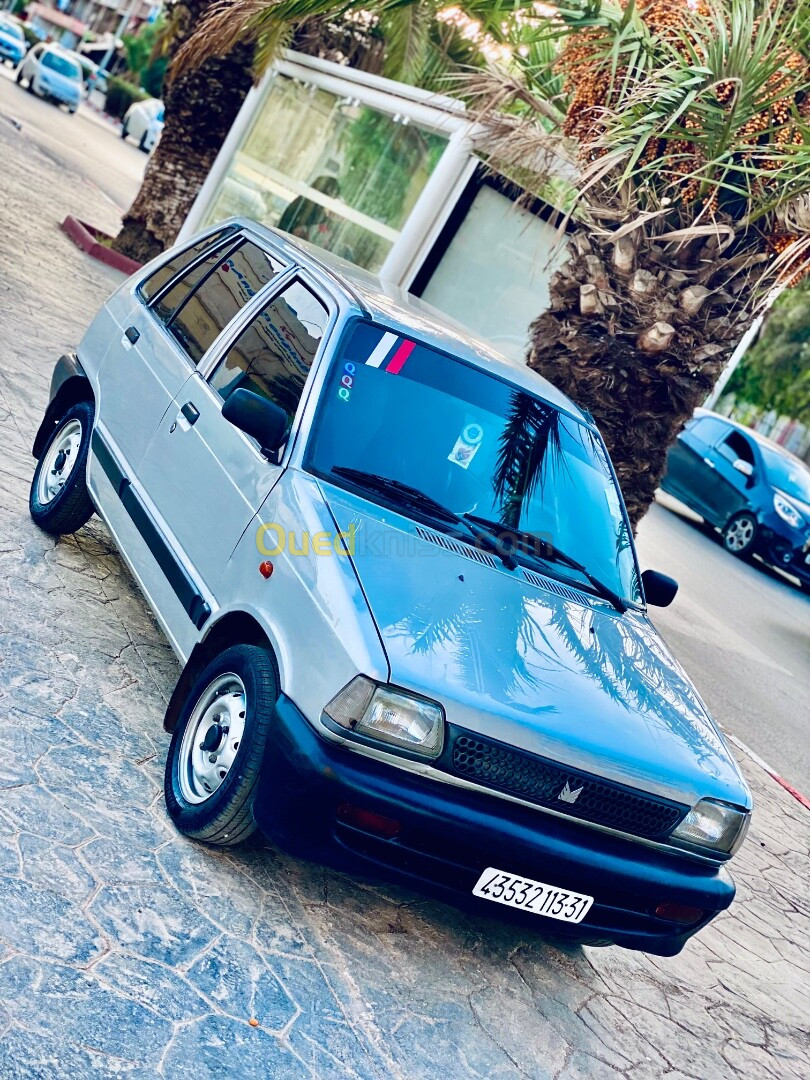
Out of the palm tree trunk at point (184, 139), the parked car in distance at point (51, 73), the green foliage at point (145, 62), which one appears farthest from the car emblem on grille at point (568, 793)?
the green foliage at point (145, 62)

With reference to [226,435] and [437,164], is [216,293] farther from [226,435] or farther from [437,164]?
[437,164]

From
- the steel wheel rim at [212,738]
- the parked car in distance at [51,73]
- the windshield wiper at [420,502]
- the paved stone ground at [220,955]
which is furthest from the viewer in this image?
the parked car in distance at [51,73]

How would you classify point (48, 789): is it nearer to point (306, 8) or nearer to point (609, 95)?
point (609, 95)

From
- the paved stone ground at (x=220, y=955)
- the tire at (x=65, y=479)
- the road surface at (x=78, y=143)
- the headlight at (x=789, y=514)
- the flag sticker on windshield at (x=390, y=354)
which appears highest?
the flag sticker on windshield at (x=390, y=354)

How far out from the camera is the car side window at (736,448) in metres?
17.8

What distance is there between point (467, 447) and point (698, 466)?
14126mm

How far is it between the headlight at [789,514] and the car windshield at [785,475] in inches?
10.1

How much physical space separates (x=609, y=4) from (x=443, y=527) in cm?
479

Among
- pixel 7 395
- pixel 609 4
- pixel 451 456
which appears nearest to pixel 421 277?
pixel 609 4

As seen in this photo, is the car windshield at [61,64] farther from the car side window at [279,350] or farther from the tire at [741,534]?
the car side window at [279,350]

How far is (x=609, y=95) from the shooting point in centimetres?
725

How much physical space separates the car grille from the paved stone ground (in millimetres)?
764

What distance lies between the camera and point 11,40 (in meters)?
42.7

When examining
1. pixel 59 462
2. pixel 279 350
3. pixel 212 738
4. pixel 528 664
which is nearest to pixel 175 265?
pixel 59 462
